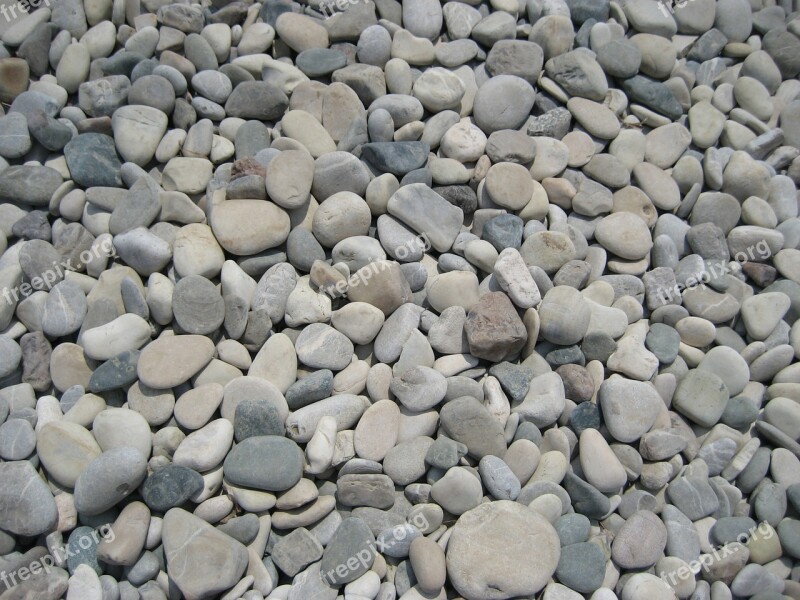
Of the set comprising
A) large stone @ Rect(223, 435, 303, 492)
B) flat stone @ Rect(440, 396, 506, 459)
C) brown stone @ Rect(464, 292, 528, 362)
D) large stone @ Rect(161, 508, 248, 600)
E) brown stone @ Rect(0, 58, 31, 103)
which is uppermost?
brown stone @ Rect(0, 58, 31, 103)

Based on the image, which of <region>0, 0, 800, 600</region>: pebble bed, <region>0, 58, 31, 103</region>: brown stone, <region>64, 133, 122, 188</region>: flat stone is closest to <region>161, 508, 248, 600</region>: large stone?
<region>0, 0, 800, 600</region>: pebble bed

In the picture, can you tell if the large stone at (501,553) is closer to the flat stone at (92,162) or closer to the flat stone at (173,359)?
the flat stone at (173,359)

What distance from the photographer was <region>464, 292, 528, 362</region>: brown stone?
177 centimetres

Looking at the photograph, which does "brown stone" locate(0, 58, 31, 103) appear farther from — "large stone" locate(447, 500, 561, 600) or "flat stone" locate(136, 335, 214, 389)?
"large stone" locate(447, 500, 561, 600)

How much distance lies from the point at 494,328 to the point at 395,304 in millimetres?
320

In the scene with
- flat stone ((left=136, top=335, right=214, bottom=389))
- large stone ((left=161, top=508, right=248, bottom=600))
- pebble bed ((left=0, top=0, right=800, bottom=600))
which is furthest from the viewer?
flat stone ((left=136, top=335, right=214, bottom=389))

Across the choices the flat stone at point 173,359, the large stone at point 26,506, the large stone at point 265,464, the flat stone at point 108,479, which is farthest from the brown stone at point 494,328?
the large stone at point 26,506

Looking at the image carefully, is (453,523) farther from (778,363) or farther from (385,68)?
(385,68)

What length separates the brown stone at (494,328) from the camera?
69.6 inches

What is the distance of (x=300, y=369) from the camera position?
6.06 feet

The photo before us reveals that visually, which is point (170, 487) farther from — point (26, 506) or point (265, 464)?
point (26, 506)

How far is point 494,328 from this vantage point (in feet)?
5.82

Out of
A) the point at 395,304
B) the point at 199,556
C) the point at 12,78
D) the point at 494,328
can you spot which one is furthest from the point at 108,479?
the point at 12,78

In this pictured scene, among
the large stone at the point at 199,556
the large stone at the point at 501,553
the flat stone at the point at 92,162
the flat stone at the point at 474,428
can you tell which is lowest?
the large stone at the point at 199,556
